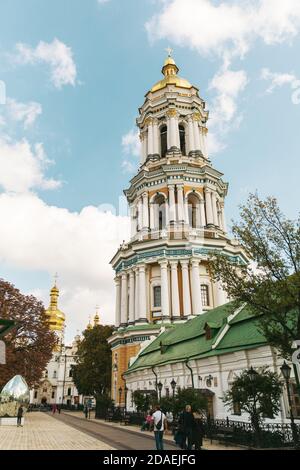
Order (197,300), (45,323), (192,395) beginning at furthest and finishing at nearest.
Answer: (45,323)
(197,300)
(192,395)

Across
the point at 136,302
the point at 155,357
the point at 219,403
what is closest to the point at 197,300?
the point at 136,302

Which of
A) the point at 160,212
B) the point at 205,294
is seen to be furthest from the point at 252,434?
the point at 160,212

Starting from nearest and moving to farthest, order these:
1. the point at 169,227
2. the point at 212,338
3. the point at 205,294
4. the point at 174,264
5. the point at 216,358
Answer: the point at 216,358, the point at 212,338, the point at 174,264, the point at 205,294, the point at 169,227

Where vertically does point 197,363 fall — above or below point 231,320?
below

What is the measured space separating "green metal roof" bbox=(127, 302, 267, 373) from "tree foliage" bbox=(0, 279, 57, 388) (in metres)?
11.0

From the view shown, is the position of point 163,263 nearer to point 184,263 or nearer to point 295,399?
point 184,263

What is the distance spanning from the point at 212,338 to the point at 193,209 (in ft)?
88.8

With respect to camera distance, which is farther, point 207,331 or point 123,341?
point 123,341

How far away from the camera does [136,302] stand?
45531 mm

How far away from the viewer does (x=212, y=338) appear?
2612 centimetres

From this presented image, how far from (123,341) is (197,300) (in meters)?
9.29
